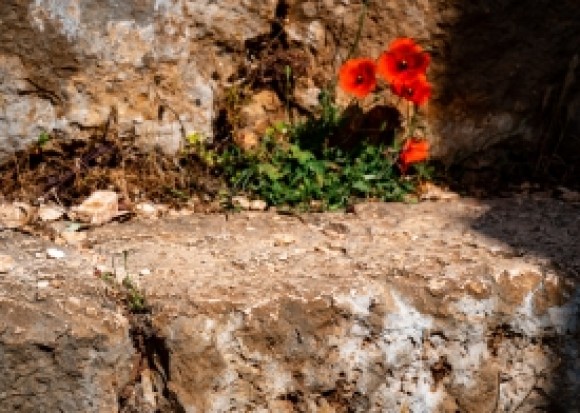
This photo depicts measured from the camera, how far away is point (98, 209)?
3.07 metres

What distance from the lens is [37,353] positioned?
97.2 inches

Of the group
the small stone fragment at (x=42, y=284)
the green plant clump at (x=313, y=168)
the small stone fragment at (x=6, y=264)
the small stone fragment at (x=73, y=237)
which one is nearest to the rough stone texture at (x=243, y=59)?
the green plant clump at (x=313, y=168)

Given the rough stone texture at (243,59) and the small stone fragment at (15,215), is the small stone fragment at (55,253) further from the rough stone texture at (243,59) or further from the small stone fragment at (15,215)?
the rough stone texture at (243,59)

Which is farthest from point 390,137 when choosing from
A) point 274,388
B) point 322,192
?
point 274,388

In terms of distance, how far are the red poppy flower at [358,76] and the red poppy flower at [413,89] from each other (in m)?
0.08

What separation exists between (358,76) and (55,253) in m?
1.11

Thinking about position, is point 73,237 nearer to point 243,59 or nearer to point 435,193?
point 243,59

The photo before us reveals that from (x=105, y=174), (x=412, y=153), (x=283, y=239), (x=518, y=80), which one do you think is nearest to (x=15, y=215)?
(x=105, y=174)

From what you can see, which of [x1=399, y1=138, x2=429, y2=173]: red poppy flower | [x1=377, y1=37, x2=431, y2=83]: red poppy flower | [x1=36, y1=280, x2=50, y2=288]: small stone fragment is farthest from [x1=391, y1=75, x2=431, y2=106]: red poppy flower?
[x1=36, y1=280, x2=50, y2=288]: small stone fragment

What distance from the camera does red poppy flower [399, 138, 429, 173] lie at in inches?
131

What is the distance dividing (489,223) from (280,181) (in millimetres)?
661

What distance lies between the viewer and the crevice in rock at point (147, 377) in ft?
8.43

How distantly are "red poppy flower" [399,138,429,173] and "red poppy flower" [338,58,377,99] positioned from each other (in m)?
0.22

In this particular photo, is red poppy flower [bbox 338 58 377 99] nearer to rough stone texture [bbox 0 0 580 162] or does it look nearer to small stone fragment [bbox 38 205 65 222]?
rough stone texture [bbox 0 0 580 162]
